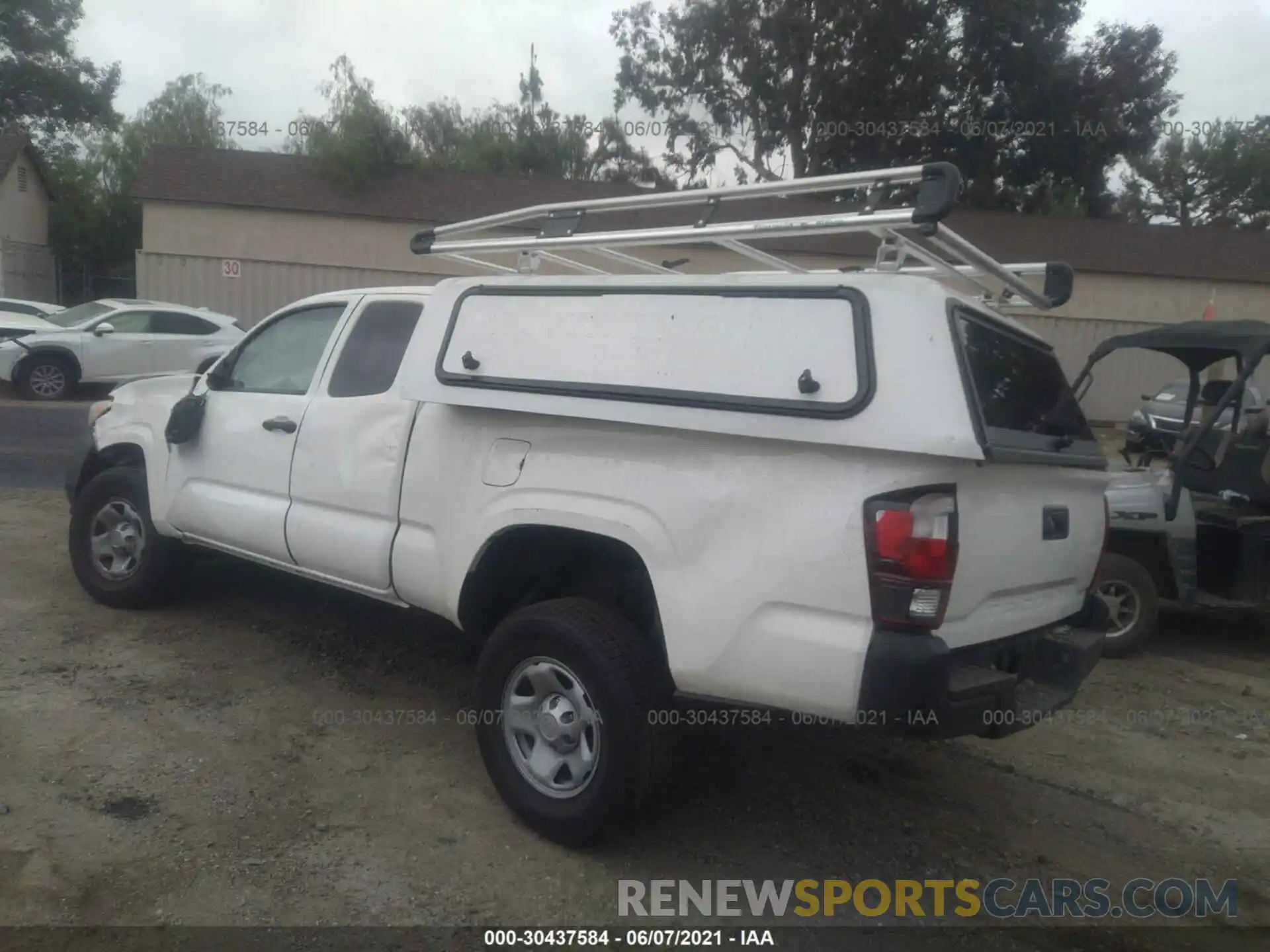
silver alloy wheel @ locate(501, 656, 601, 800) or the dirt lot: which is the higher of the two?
silver alloy wheel @ locate(501, 656, 601, 800)

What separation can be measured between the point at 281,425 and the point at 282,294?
54.3ft

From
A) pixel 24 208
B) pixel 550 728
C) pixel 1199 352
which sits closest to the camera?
pixel 550 728

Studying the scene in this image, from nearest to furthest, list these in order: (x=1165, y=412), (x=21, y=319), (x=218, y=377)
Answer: (x=218, y=377) < (x=1165, y=412) < (x=21, y=319)

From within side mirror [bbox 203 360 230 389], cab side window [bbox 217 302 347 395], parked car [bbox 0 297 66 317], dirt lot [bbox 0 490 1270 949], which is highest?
cab side window [bbox 217 302 347 395]

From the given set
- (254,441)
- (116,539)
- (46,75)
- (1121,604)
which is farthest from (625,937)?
(46,75)

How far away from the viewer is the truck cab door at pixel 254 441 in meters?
5.17

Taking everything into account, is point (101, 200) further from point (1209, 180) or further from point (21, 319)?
point (1209, 180)

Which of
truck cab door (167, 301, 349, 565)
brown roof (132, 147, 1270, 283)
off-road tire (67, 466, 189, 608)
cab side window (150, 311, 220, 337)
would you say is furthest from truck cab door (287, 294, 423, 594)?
brown roof (132, 147, 1270, 283)

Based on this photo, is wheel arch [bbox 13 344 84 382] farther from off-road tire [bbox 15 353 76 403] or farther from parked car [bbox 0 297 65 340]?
parked car [bbox 0 297 65 340]

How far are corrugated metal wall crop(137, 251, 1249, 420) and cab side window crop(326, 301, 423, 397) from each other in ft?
52.0

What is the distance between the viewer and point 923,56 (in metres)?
31.1

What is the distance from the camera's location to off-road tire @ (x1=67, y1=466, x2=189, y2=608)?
5.91 m

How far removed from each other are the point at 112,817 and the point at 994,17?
108 ft

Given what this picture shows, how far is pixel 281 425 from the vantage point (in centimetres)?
516
